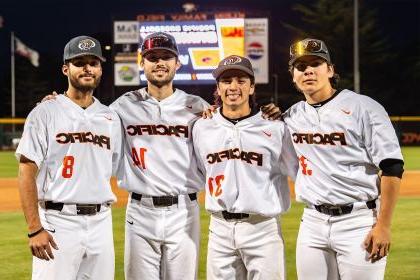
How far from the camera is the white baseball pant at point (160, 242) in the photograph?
13.1ft

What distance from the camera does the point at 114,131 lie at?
4051 mm

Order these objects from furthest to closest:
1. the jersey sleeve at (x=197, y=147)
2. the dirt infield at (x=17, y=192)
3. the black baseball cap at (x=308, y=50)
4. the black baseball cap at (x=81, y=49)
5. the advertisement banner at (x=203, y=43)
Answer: the advertisement banner at (x=203, y=43)
the dirt infield at (x=17, y=192)
the jersey sleeve at (x=197, y=147)
the black baseball cap at (x=81, y=49)
the black baseball cap at (x=308, y=50)

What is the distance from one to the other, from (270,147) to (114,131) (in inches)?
37.8

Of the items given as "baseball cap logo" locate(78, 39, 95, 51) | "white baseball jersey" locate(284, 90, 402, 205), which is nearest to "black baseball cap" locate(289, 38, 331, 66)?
"white baseball jersey" locate(284, 90, 402, 205)

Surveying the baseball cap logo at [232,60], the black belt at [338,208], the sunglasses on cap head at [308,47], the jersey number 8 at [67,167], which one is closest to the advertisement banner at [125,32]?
the baseball cap logo at [232,60]

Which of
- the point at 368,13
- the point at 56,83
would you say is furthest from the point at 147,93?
→ the point at 56,83

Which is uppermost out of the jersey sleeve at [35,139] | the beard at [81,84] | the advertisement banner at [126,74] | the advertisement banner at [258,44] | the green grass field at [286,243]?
the advertisement banner at [258,44]

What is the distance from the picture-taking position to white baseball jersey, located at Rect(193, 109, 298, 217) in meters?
3.80

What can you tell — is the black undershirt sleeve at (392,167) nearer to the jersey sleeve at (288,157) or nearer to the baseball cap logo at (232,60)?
the jersey sleeve at (288,157)

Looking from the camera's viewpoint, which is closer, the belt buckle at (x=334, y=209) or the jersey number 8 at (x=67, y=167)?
the belt buckle at (x=334, y=209)

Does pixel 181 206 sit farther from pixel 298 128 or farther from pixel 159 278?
pixel 298 128

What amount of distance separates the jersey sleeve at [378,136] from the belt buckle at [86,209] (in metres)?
1.59

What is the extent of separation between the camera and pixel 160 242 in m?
4.00

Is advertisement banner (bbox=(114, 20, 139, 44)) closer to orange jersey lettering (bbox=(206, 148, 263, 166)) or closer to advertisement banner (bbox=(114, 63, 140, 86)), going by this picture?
advertisement banner (bbox=(114, 63, 140, 86))
